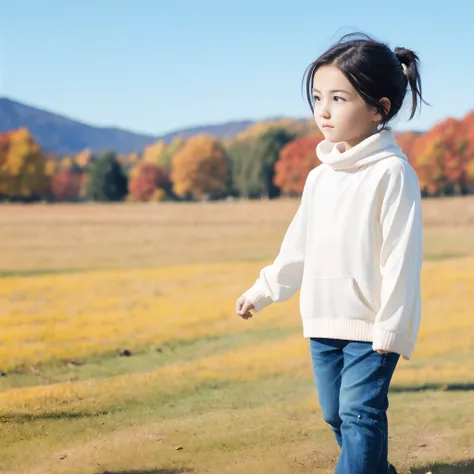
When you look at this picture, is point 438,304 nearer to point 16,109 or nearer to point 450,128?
point 450,128

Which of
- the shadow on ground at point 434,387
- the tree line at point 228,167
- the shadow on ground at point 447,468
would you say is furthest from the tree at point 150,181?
the shadow on ground at point 447,468

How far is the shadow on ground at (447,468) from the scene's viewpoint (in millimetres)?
2369

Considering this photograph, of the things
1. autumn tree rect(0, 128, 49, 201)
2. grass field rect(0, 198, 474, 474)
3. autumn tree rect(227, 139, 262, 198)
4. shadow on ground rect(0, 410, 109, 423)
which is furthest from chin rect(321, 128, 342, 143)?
autumn tree rect(227, 139, 262, 198)

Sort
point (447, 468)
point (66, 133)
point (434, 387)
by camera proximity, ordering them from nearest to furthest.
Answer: point (447, 468) → point (434, 387) → point (66, 133)

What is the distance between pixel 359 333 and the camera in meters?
1.81

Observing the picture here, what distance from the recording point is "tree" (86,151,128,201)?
458cm

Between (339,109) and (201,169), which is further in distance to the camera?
(201,169)

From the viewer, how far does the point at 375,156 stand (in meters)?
1.82

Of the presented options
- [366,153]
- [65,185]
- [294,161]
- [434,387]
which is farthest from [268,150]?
[366,153]

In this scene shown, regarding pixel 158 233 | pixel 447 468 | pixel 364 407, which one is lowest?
pixel 447 468

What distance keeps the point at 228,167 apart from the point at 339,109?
11.7 feet

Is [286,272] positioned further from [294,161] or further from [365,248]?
[294,161]

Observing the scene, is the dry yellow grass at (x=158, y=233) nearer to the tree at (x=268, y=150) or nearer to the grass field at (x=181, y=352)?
the grass field at (x=181, y=352)

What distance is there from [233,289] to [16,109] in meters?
1.47
